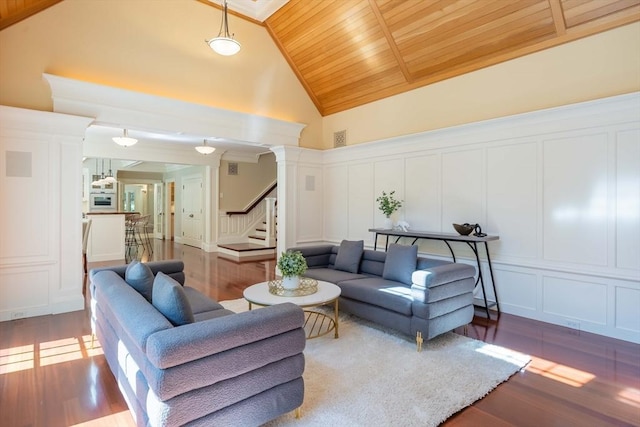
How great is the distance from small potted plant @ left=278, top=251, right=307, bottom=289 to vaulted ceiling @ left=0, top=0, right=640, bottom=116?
3.51m

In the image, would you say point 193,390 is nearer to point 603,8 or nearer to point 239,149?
point 603,8

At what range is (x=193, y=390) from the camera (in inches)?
65.6

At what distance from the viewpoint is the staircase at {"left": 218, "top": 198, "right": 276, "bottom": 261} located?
8320 millimetres

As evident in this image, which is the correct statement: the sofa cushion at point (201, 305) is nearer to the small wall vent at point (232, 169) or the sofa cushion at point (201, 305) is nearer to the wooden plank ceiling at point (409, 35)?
the wooden plank ceiling at point (409, 35)

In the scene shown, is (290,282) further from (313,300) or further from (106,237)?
(106,237)

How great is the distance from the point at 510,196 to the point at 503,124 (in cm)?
92

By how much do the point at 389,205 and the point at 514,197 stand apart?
1.79 m

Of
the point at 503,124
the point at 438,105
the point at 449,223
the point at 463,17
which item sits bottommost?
the point at 449,223

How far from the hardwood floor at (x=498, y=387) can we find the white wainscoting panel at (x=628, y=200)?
0.89 m

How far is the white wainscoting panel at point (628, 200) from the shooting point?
11.0ft

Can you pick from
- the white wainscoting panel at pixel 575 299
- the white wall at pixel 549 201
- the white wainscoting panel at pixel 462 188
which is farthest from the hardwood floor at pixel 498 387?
the white wainscoting panel at pixel 462 188

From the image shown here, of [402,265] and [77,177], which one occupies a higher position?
[77,177]

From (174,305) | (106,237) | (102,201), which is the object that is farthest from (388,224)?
(102,201)

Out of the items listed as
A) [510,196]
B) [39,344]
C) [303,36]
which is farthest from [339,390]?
[303,36]
